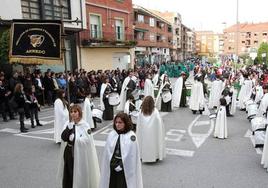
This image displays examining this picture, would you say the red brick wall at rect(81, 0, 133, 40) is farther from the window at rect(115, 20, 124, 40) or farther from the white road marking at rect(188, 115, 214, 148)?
the white road marking at rect(188, 115, 214, 148)

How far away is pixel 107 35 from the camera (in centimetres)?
2927

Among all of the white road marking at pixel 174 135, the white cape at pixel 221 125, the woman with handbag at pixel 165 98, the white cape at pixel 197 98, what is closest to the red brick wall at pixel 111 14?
the woman with handbag at pixel 165 98

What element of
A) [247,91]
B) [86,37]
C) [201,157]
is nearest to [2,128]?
[201,157]

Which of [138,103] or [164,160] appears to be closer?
[164,160]

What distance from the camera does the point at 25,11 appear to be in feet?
63.0

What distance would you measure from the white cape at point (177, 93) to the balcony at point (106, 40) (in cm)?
1192

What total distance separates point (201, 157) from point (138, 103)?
164 inches

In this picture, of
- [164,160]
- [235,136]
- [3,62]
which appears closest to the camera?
[164,160]

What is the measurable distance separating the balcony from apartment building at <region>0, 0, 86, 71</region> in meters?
1.23

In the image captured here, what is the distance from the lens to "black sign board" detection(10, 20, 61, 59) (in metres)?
6.58


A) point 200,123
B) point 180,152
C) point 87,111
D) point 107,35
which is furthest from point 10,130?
point 107,35

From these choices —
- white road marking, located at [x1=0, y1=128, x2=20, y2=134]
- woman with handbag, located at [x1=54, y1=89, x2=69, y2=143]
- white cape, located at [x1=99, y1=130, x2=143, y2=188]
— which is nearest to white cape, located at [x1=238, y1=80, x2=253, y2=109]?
woman with handbag, located at [x1=54, y1=89, x2=69, y2=143]

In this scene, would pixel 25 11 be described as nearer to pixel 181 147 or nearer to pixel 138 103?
pixel 138 103

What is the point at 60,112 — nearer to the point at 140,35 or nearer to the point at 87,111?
the point at 87,111
